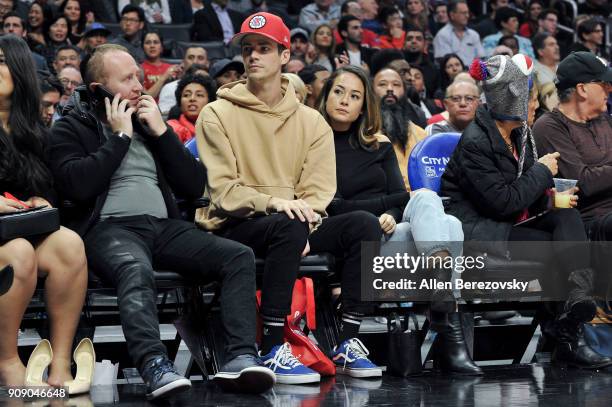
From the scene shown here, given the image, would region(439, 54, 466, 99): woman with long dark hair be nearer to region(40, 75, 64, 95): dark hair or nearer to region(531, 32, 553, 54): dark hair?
region(531, 32, 553, 54): dark hair

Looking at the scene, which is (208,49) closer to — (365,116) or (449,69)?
(449,69)

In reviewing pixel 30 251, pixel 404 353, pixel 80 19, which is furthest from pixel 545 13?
pixel 30 251

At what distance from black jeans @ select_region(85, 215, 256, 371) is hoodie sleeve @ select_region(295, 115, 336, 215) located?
2.09 ft

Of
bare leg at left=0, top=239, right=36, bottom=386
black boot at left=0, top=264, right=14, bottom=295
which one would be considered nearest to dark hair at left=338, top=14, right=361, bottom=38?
bare leg at left=0, top=239, right=36, bottom=386

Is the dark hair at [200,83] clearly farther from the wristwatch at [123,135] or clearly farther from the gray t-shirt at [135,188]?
the wristwatch at [123,135]

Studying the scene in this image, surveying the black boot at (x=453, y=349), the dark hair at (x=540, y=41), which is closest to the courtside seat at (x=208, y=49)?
the dark hair at (x=540, y=41)

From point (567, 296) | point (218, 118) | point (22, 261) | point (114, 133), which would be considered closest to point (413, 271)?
point (567, 296)

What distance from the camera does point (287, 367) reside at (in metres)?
4.96

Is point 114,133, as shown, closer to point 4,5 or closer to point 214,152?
point 214,152

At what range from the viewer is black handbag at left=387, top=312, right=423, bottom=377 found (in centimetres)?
529

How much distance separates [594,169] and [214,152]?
2116 millimetres

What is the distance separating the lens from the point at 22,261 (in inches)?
174

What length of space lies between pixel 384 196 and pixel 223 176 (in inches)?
40.5

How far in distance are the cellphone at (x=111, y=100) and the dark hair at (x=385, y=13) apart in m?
8.12
